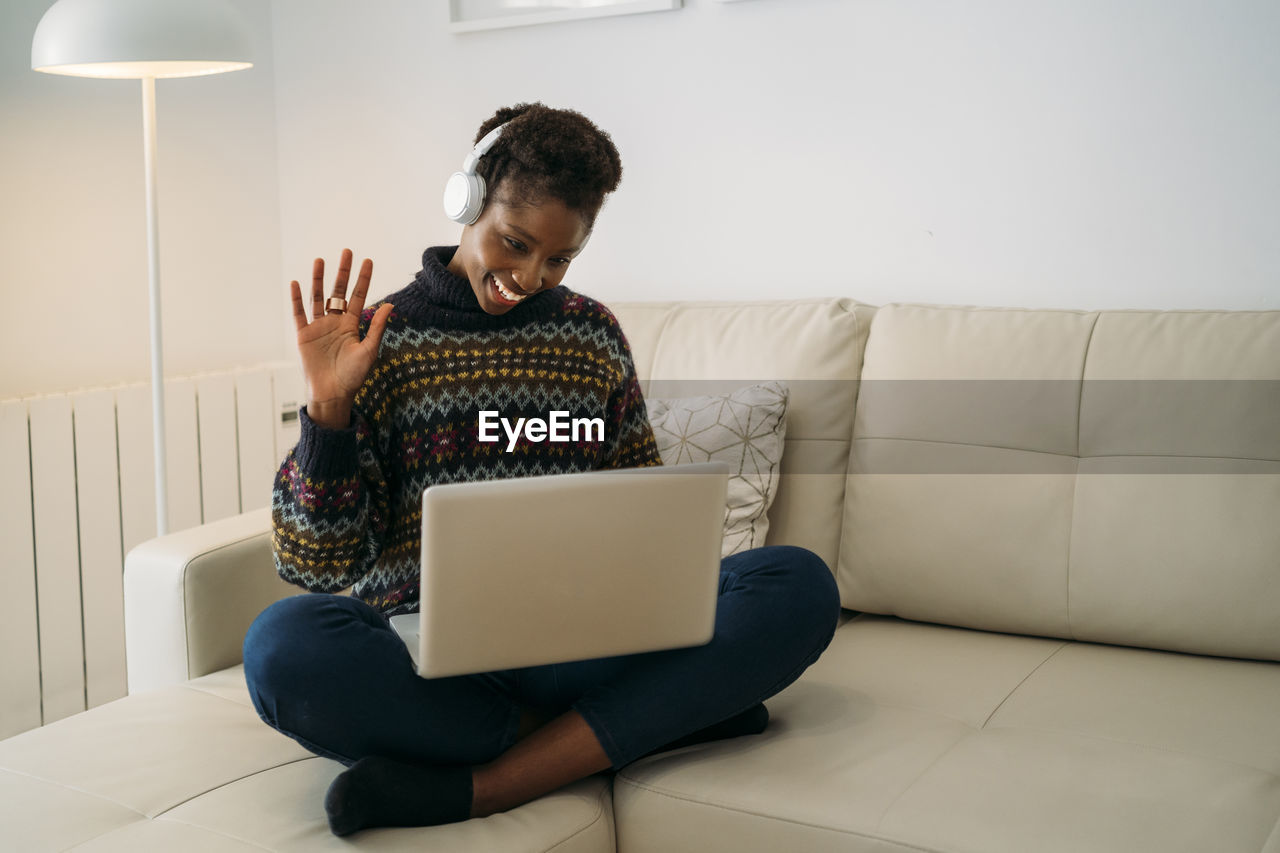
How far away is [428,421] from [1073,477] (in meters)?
0.89

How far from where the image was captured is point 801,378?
1792 mm

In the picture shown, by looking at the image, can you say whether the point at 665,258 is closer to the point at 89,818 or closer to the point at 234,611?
the point at 234,611

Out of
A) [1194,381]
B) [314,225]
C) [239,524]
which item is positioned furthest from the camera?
[314,225]

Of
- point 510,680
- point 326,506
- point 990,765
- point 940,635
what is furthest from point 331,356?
point 940,635

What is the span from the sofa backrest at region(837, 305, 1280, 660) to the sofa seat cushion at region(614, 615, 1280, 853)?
0.30 ft

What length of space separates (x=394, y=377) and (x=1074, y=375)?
0.94 metres

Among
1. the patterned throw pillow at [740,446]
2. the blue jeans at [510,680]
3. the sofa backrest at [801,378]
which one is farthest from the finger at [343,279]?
the sofa backrest at [801,378]

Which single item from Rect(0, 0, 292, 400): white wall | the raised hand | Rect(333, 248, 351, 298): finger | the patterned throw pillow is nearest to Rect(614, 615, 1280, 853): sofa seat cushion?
the patterned throw pillow

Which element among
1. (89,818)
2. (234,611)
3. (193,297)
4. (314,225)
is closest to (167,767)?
(89,818)

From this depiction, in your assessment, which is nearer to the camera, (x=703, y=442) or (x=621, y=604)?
(x=621, y=604)

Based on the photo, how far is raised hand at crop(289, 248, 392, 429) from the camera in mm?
1186

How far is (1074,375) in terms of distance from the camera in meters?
1.61

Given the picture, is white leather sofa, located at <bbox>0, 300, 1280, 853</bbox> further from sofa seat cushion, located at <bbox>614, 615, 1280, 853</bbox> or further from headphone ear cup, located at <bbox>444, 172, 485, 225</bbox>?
headphone ear cup, located at <bbox>444, 172, 485, 225</bbox>

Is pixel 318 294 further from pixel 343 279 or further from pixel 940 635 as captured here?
pixel 940 635
